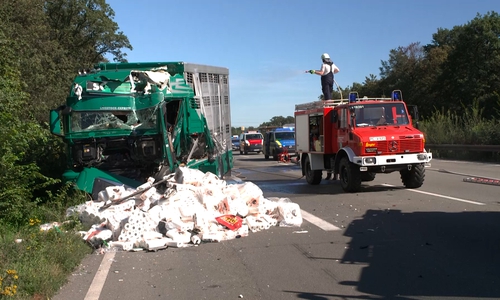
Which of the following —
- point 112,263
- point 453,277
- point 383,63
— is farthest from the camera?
point 383,63

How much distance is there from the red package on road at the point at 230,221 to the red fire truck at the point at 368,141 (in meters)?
4.99

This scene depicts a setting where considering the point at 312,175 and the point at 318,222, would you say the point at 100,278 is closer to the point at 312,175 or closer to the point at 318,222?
the point at 318,222

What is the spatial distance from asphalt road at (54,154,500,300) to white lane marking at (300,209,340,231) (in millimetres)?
19

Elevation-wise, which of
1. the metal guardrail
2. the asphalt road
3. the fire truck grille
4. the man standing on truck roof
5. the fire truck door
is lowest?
the asphalt road

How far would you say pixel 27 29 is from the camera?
30.9 meters

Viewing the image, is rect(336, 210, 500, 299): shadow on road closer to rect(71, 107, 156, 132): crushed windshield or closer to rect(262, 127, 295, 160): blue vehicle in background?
rect(71, 107, 156, 132): crushed windshield

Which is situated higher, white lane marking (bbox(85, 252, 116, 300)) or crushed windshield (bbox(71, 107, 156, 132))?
crushed windshield (bbox(71, 107, 156, 132))

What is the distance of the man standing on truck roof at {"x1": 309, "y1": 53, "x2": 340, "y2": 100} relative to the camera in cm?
1708

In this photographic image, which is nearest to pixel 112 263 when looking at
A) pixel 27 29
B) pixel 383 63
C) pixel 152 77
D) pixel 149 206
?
pixel 149 206

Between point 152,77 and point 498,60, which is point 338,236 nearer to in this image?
point 152,77

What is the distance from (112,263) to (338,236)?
11.9ft

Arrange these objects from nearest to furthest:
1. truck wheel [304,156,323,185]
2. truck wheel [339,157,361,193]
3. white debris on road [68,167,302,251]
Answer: white debris on road [68,167,302,251] → truck wheel [339,157,361,193] → truck wheel [304,156,323,185]

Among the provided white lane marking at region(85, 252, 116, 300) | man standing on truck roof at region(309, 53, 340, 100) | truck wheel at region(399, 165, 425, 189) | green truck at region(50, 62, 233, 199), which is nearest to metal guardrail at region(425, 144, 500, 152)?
man standing on truck roof at region(309, 53, 340, 100)

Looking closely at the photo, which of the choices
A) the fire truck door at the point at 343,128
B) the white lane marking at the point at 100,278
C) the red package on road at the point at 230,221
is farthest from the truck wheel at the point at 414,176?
the white lane marking at the point at 100,278
